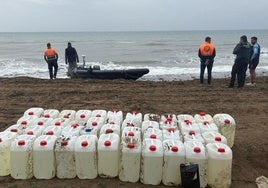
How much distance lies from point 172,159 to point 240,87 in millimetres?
7289

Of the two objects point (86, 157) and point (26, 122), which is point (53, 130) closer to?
point (26, 122)

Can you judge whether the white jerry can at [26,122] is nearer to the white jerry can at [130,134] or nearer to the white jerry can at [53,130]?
the white jerry can at [53,130]

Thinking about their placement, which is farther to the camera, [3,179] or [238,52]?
[238,52]

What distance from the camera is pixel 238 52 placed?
9.83 metres

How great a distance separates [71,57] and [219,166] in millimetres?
10153

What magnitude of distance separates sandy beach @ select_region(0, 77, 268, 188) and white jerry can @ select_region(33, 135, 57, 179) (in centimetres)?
10

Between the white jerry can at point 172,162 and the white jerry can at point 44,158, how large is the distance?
4.87 ft

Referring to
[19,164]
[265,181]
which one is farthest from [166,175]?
[19,164]

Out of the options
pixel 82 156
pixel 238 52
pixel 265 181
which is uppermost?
pixel 238 52

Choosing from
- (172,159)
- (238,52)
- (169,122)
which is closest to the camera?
(172,159)

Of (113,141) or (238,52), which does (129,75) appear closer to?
(238,52)

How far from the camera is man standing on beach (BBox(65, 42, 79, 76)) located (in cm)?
1298

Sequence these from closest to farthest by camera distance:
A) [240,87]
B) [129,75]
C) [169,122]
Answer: [169,122]
[240,87]
[129,75]

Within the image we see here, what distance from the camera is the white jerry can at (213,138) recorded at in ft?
14.6
